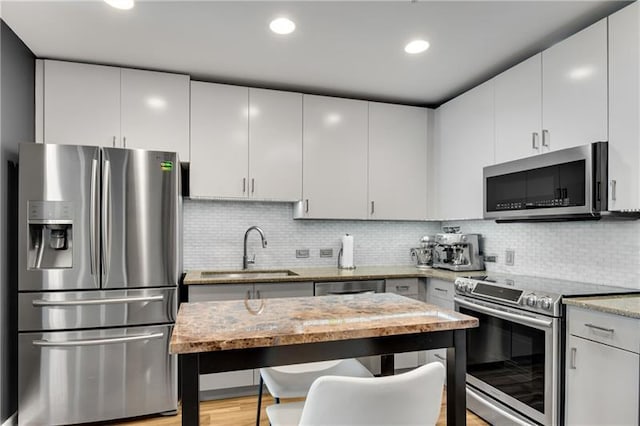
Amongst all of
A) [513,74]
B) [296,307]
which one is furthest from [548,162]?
[296,307]

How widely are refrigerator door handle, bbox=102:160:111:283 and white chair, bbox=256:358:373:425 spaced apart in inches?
55.2

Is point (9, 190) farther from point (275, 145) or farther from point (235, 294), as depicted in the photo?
point (275, 145)

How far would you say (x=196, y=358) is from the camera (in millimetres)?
1139

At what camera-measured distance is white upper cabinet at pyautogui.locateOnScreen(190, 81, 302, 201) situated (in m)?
3.04

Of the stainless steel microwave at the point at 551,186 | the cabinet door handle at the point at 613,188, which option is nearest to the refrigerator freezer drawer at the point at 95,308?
the stainless steel microwave at the point at 551,186

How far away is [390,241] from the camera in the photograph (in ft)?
12.7

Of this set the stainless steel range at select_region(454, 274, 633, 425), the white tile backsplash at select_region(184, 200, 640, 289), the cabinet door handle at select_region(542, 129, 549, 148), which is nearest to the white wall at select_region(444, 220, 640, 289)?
the white tile backsplash at select_region(184, 200, 640, 289)

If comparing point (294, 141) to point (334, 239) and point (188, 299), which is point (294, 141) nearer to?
point (334, 239)

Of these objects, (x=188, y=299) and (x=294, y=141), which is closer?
(x=188, y=299)

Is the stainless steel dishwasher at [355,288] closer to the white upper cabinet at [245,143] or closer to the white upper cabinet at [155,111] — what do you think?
the white upper cabinet at [245,143]

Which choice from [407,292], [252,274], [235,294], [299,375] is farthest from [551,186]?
[252,274]

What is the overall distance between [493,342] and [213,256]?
225 centimetres

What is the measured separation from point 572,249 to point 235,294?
7.73 feet

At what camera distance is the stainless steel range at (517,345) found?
→ 6.66 feet
